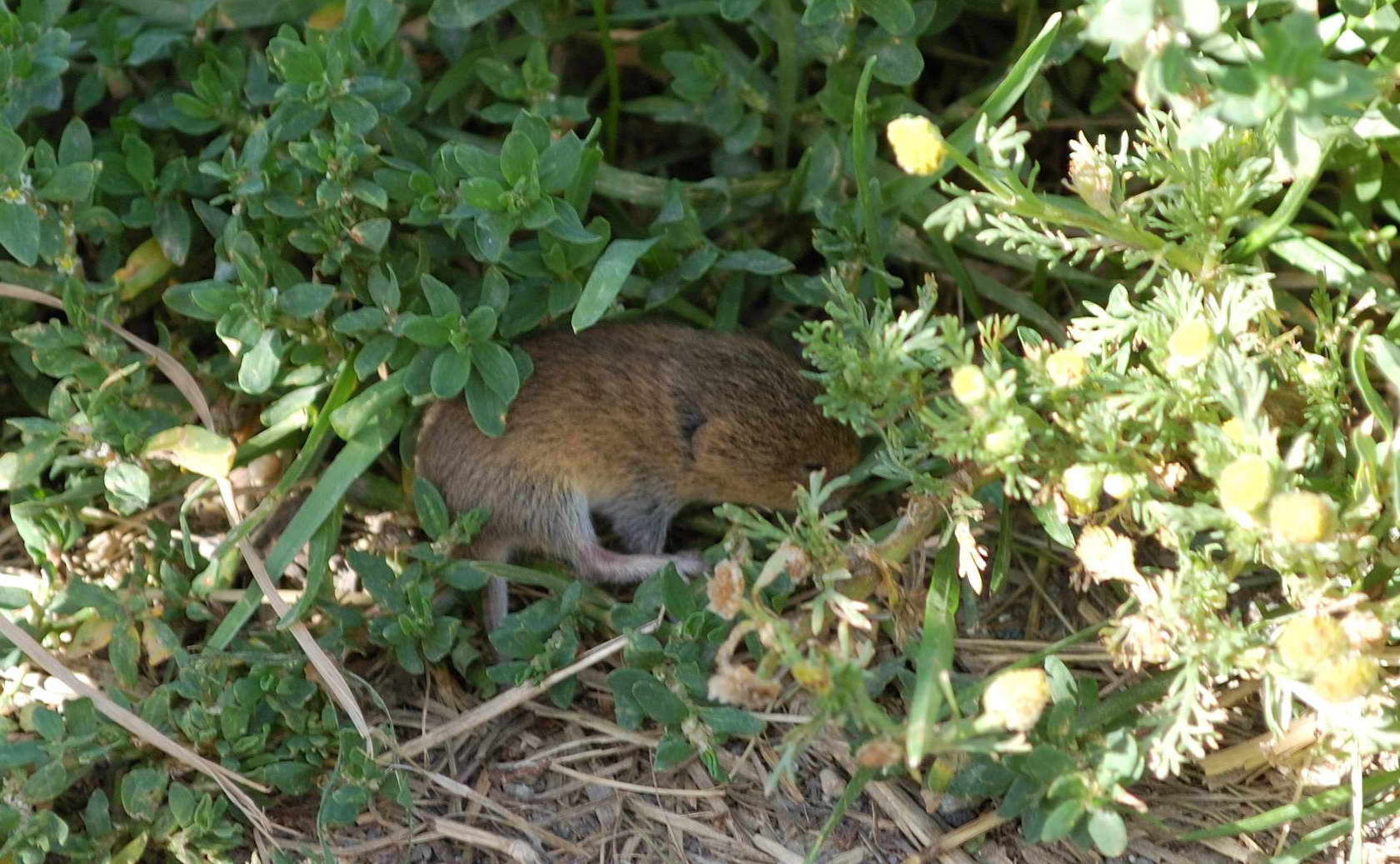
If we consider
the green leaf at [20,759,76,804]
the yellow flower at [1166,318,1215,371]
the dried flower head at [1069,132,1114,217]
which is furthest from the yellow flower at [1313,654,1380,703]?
the green leaf at [20,759,76,804]

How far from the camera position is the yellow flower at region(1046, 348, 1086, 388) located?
2.71 meters

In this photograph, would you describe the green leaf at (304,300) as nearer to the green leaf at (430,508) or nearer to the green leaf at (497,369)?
the green leaf at (497,369)

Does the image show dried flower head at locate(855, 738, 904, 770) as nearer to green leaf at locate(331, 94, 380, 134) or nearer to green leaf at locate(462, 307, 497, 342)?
green leaf at locate(462, 307, 497, 342)

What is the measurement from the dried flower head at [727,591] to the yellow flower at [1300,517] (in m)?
0.95

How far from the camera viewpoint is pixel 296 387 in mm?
3830

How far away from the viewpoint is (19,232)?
129 inches

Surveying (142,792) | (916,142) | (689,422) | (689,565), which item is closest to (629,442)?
(689,422)

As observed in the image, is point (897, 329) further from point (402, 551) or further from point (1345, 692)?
point (402, 551)

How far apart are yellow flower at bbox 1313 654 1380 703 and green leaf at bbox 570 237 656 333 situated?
1.76m

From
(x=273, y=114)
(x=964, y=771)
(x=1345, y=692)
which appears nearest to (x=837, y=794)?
(x=964, y=771)

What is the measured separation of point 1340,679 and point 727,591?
1.07 meters

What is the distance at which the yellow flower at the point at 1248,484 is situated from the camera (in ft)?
7.75

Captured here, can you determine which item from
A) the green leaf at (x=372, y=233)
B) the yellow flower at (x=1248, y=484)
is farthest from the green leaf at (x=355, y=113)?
the yellow flower at (x=1248, y=484)

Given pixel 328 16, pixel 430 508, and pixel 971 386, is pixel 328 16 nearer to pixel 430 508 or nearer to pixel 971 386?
pixel 430 508
